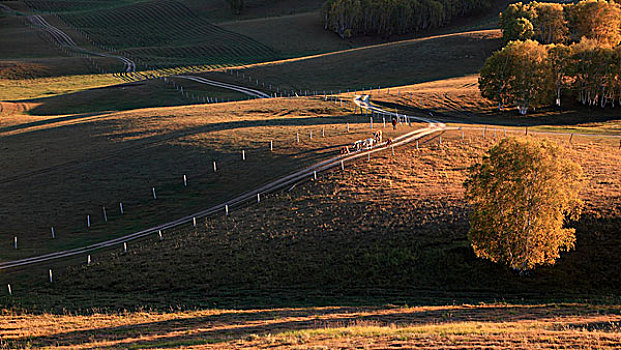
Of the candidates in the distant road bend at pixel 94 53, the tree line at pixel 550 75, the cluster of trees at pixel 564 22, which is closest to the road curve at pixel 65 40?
the distant road bend at pixel 94 53

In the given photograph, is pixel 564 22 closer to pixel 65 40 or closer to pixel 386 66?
pixel 386 66

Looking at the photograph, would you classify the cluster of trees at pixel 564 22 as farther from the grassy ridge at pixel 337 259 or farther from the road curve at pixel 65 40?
the road curve at pixel 65 40

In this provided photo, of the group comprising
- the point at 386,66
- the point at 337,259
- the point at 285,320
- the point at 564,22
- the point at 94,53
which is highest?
the point at 564,22

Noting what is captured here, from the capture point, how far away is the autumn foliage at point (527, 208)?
36000 millimetres

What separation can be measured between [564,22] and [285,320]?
370 ft

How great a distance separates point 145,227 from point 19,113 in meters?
60.1

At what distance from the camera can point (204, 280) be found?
1453 inches

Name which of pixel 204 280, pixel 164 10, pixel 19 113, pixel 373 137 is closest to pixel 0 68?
pixel 19 113

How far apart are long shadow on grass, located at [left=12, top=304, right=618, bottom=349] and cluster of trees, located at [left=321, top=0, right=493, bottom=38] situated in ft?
465

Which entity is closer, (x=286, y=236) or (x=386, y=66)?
(x=286, y=236)

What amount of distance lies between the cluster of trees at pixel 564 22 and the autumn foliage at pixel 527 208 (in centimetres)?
8185

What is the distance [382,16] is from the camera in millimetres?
164750

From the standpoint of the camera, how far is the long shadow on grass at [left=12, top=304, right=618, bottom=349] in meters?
25.8

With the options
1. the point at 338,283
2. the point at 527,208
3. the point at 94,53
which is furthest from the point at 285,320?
the point at 94,53
